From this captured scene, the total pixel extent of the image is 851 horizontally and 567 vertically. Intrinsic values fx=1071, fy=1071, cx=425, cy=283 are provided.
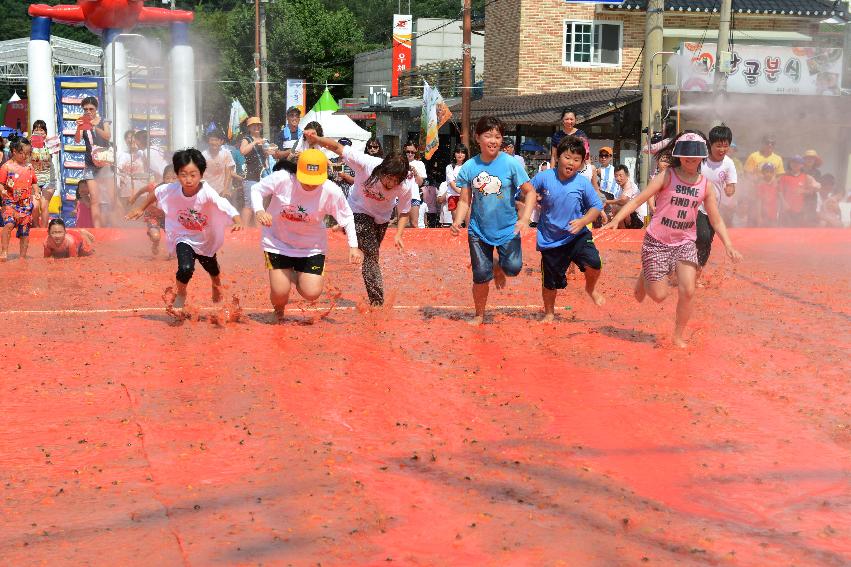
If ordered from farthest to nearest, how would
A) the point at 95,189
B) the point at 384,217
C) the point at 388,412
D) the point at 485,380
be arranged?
the point at 95,189, the point at 384,217, the point at 485,380, the point at 388,412

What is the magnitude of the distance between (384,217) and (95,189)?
9003 millimetres

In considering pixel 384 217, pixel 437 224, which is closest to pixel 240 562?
pixel 384 217

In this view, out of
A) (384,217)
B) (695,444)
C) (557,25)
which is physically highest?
(557,25)

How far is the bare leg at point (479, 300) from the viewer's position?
970 centimetres

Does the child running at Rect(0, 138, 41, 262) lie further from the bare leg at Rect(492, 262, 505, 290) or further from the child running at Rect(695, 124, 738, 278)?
the child running at Rect(695, 124, 738, 278)

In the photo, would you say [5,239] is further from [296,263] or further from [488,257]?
[488,257]

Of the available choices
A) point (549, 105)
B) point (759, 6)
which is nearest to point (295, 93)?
point (549, 105)

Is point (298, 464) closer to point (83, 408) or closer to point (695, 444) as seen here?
point (83, 408)

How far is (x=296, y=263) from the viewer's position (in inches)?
380

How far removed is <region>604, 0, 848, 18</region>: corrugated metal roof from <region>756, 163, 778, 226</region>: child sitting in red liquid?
12875 mm

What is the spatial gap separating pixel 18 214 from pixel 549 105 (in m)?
17.6

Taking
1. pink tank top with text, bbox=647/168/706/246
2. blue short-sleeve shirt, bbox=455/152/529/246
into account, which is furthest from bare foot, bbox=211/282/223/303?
pink tank top with text, bbox=647/168/706/246

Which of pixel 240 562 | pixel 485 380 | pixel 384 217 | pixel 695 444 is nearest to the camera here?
pixel 240 562

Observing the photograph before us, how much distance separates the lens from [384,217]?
10.5 m
